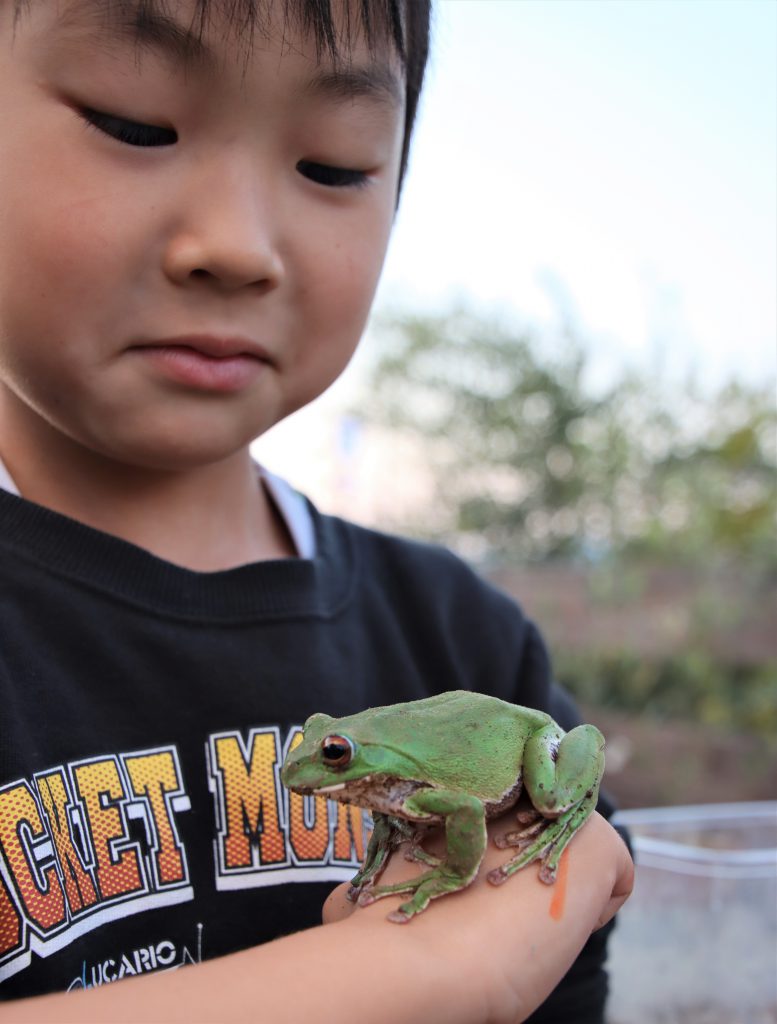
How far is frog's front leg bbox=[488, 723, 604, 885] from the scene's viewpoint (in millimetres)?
1141

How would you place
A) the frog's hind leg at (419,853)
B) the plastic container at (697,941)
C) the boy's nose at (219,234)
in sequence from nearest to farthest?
the frog's hind leg at (419,853) < the boy's nose at (219,234) < the plastic container at (697,941)

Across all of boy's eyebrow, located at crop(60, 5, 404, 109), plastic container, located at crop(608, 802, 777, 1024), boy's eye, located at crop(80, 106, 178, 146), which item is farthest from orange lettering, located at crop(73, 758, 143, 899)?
plastic container, located at crop(608, 802, 777, 1024)

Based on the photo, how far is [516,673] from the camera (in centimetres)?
186

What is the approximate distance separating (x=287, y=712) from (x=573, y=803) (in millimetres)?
529

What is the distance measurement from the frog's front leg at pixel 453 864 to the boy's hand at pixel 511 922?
1 cm

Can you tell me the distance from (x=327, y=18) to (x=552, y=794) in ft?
3.32

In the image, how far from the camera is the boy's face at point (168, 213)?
1.22 meters

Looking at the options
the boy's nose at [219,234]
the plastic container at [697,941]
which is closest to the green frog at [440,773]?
the boy's nose at [219,234]

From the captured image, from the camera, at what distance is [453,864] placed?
110 centimetres

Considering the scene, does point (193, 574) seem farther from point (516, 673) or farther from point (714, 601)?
point (714, 601)

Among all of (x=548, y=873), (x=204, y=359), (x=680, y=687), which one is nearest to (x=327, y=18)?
A: (x=204, y=359)

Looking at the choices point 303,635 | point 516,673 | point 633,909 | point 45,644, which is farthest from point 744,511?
point 45,644

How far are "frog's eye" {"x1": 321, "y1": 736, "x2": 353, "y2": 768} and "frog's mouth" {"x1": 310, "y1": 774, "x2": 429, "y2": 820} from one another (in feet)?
0.12

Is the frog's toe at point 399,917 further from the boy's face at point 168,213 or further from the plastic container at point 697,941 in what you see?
the plastic container at point 697,941
